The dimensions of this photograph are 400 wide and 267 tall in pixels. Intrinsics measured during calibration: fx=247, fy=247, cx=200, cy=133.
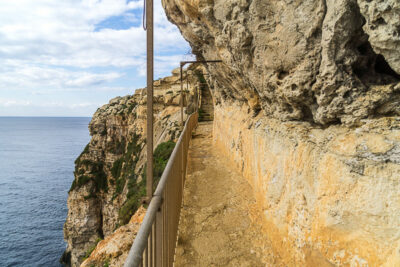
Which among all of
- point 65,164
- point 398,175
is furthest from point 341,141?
point 65,164

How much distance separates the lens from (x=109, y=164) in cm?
3762

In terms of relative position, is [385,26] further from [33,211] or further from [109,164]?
[33,211]

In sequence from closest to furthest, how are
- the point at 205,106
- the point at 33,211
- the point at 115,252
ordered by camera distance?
the point at 115,252, the point at 205,106, the point at 33,211

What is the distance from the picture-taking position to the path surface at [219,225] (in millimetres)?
3619

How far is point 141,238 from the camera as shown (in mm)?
1804

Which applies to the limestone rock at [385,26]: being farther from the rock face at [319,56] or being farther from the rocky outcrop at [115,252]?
the rocky outcrop at [115,252]

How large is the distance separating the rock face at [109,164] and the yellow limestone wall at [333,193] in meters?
21.9

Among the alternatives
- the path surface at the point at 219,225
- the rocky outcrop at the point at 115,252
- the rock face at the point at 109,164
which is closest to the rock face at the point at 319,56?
the path surface at the point at 219,225

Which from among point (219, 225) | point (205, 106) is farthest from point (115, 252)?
point (205, 106)

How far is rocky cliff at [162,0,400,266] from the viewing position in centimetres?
203

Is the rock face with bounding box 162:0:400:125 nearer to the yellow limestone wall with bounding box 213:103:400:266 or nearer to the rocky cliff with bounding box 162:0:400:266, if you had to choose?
the rocky cliff with bounding box 162:0:400:266

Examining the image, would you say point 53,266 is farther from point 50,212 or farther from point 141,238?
point 141,238

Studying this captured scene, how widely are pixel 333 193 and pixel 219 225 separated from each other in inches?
96.7

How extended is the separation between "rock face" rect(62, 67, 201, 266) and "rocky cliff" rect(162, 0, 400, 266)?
70.4 ft
